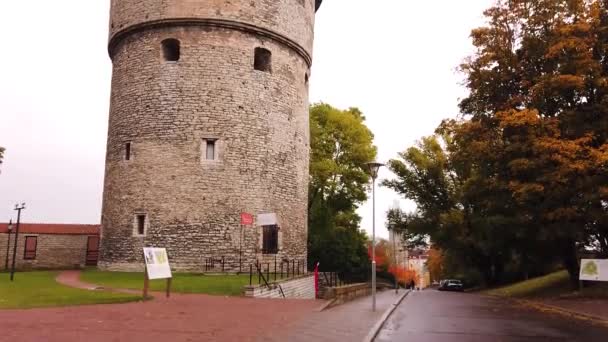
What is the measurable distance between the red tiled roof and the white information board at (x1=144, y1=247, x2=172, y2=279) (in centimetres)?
1790

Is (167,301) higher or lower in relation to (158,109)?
lower

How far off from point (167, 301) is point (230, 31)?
12225 millimetres

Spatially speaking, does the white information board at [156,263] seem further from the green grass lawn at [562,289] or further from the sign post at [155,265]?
the green grass lawn at [562,289]

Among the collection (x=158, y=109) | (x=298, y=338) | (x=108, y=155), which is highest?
(x=158, y=109)

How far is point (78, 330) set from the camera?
8102 millimetres

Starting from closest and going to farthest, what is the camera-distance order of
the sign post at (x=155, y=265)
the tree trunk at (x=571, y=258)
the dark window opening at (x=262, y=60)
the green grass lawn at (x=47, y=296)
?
the green grass lawn at (x=47, y=296) → the sign post at (x=155, y=265) → the tree trunk at (x=571, y=258) → the dark window opening at (x=262, y=60)

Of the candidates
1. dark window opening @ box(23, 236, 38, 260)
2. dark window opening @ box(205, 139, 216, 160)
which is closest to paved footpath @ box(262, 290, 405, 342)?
dark window opening @ box(205, 139, 216, 160)

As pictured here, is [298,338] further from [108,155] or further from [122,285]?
[108,155]

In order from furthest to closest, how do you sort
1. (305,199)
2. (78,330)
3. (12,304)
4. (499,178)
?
(305,199) < (499,178) < (12,304) < (78,330)

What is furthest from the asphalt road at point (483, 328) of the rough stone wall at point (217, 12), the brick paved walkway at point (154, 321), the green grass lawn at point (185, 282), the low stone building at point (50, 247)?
the low stone building at point (50, 247)

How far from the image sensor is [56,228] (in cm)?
2962

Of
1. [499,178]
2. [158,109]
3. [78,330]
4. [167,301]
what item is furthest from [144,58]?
[78,330]

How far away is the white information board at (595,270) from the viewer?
14.9m

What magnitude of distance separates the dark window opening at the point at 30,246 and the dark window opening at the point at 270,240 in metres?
14.4
